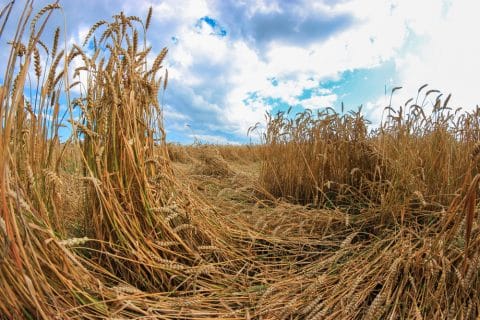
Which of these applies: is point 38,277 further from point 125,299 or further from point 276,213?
point 276,213

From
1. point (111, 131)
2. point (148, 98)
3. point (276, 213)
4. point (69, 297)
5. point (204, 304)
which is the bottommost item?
point (204, 304)

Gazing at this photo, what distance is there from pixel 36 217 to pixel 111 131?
441 mm

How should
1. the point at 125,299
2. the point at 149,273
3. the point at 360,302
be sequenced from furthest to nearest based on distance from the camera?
the point at 149,273, the point at 360,302, the point at 125,299

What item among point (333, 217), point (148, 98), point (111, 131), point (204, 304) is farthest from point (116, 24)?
point (333, 217)

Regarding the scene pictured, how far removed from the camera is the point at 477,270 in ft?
3.64

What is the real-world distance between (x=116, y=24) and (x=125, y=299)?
1042 millimetres

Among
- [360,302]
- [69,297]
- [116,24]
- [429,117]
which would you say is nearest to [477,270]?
[360,302]

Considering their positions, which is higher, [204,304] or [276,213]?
[276,213]

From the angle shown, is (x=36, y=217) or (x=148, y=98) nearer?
(x=36, y=217)

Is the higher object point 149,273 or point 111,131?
point 111,131

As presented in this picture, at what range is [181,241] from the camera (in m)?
1.33

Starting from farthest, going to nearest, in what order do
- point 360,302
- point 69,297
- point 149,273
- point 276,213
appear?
point 276,213
point 149,273
point 360,302
point 69,297

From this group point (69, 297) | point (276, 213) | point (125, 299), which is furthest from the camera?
point (276, 213)

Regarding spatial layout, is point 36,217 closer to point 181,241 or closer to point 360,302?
point 181,241
